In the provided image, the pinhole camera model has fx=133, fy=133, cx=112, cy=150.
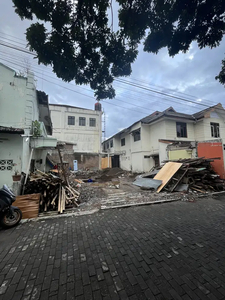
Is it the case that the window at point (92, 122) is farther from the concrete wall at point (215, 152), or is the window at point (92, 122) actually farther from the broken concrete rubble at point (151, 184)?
the concrete wall at point (215, 152)

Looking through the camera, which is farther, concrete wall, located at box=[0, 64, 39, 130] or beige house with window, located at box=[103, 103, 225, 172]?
beige house with window, located at box=[103, 103, 225, 172]

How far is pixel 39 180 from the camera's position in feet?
17.6

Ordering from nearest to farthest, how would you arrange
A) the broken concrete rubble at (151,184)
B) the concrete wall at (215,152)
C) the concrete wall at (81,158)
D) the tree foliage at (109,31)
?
the tree foliage at (109,31)
the broken concrete rubble at (151,184)
the concrete wall at (215,152)
the concrete wall at (81,158)

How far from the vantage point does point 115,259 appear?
248cm

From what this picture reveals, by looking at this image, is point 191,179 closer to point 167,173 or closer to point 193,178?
point 193,178

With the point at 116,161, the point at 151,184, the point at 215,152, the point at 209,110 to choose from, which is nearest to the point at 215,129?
the point at 209,110

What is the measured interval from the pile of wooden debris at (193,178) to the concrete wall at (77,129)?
17851 mm

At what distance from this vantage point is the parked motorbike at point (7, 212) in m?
3.84

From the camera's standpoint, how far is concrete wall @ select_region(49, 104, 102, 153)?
23.5m

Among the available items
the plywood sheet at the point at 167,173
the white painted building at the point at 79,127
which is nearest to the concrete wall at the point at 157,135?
the white painted building at the point at 79,127

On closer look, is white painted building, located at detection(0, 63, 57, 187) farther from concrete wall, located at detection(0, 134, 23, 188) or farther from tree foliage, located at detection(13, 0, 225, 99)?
tree foliage, located at detection(13, 0, 225, 99)

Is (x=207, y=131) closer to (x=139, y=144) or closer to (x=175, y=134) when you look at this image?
(x=175, y=134)

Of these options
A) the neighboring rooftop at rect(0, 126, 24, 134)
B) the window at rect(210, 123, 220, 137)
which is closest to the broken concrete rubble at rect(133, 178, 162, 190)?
the neighboring rooftop at rect(0, 126, 24, 134)

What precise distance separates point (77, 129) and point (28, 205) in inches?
817
